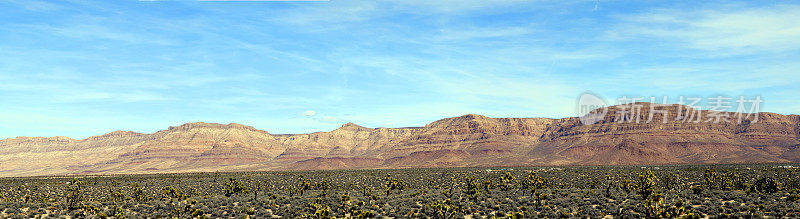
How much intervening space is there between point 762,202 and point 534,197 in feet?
56.4

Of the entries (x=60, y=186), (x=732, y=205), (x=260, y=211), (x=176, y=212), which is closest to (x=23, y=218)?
(x=176, y=212)

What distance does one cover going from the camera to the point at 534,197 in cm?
4541

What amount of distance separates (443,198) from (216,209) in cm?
2008

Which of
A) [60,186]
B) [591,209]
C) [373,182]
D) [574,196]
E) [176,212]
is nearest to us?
[591,209]

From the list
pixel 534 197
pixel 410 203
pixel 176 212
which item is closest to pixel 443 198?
pixel 410 203

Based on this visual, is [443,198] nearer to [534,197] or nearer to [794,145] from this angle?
[534,197]

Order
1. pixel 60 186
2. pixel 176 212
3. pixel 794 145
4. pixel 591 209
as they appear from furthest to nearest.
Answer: pixel 794 145, pixel 60 186, pixel 176 212, pixel 591 209

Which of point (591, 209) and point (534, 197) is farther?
point (534, 197)

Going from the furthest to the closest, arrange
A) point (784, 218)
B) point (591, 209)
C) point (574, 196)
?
point (574, 196), point (591, 209), point (784, 218)

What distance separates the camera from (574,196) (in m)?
45.1

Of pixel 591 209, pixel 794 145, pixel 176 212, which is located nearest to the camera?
pixel 591 209

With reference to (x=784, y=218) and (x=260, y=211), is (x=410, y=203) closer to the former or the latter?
(x=260, y=211)

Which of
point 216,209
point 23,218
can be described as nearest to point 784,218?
point 216,209

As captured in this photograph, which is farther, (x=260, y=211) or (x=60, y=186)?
(x=60, y=186)
